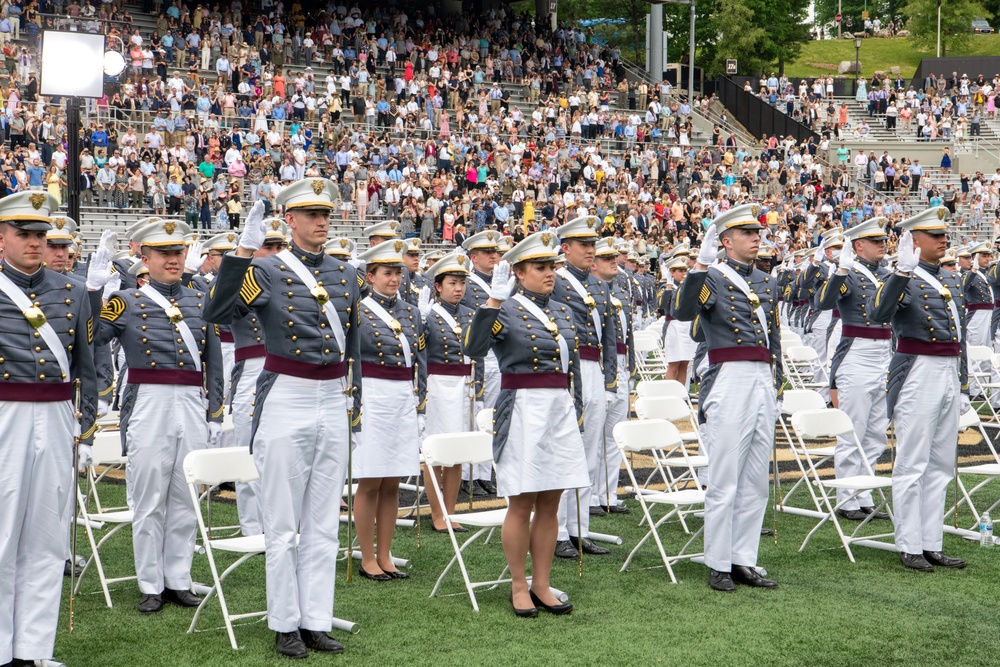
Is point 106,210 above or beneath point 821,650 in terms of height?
above

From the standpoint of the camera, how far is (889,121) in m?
45.3

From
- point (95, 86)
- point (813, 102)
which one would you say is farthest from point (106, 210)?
point (813, 102)

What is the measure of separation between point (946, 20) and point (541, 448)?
69.9 m

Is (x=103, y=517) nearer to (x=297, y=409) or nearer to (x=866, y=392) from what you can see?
(x=297, y=409)

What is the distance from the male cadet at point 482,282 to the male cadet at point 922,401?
3427mm

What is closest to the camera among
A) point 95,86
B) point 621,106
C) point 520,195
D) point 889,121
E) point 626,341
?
point 626,341

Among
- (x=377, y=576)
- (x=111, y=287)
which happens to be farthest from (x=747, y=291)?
(x=111, y=287)

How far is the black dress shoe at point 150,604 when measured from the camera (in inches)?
295

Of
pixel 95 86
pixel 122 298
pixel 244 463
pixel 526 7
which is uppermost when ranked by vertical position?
pixel 526 7

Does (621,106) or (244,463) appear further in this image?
(621,106)

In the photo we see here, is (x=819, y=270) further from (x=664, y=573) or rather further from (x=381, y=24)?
(x=381, y=24)

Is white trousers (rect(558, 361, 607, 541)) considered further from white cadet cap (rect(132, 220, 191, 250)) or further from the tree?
the tree

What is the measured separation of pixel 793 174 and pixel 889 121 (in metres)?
8.62

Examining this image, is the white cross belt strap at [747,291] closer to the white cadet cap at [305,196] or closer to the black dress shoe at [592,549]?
the black dress shoe at [592,549]
